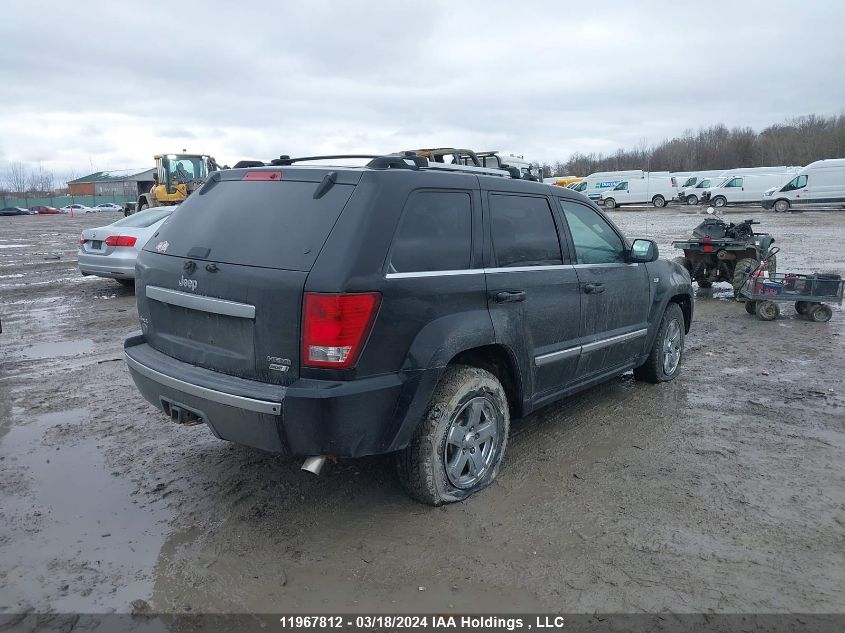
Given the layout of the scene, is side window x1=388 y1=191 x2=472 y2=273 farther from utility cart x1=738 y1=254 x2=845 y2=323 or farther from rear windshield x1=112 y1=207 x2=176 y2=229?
rear windshield x1=112 y1=207 x2=176 y2=229

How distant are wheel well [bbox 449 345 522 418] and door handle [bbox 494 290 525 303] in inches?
10.9

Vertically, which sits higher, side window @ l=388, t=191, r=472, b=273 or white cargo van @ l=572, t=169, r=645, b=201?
white cargo van @ l=572, t=169, r=645, b=201

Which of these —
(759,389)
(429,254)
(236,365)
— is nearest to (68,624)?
(236,365)

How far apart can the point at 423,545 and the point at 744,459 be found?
2.36 m

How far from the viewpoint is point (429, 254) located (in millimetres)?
3510

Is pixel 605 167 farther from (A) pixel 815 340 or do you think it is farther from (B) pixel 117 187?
(A) pixel 815 340

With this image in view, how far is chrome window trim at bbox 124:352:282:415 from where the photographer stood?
3.10 metres

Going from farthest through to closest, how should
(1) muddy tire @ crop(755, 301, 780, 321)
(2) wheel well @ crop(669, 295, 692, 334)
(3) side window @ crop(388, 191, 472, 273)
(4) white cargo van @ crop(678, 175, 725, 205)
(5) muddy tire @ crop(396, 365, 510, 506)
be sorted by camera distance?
(4) white cargo van @ crop(678, 175, 725, 205)
(1) muddy tire @ crop(755, 301, 780, 321)
(2) wheel well @ crop(669, 295, 692, 334)
(5) muddy tire @ crop(396, 365, 510, 506)
(3) side window @ crop(388, 191, 472, 273)

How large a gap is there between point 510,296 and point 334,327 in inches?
48.5

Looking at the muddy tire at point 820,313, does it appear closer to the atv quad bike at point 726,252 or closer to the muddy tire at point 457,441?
the atv quad bike at point 726,252

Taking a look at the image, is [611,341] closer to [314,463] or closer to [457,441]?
[457,441]

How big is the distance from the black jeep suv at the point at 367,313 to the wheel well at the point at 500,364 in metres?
0.01

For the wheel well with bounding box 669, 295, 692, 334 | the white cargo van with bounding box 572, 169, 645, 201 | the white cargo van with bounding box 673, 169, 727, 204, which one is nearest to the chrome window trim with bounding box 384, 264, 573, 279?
the wheel well with bounding box 669, 295, 692, 334

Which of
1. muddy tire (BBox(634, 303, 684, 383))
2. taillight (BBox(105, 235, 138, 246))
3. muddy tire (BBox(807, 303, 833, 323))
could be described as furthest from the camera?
taillight (BBox(105, 235, 138, 246))
